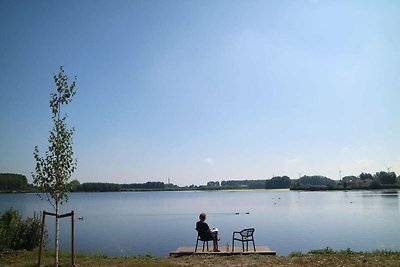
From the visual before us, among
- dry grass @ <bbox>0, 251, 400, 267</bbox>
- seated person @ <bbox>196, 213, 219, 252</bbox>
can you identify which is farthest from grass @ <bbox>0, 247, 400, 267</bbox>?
seated person @ <bbox>196, 213, 219, 252</bbox>

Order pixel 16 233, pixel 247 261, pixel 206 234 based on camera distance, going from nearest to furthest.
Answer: pixel 247 261
pixel 206 234
pixel 16 233

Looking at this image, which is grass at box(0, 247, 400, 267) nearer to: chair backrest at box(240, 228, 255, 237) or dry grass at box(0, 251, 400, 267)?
dry grass at box(0, 251, 400, 267)

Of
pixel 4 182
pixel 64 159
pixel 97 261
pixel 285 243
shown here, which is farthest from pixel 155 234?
pixel 4 182

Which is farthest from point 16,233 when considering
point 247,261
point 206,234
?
point 247,261

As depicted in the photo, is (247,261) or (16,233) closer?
(247,261)

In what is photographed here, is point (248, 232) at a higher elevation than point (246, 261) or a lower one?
higher

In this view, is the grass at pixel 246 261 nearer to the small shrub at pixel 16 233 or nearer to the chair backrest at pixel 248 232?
the small shrub at pixel 16 233

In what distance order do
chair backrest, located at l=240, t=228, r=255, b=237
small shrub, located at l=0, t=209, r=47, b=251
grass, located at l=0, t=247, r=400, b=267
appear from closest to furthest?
grass, located at l=0, t=247, r=400, b=267 → small shrub, located at l=0, t=209, r=47, b=251 → chair backrest, located at l=240, t=228, r=255, b=237

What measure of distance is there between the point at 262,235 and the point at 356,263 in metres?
18.6

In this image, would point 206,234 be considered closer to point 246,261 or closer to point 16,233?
point 246,261

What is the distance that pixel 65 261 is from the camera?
1388cm

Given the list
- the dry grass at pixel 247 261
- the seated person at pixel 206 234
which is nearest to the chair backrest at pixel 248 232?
the seated person at pixel 206 234

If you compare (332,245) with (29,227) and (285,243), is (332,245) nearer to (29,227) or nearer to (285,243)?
(285,243)

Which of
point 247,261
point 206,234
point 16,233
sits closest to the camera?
point 247,261
